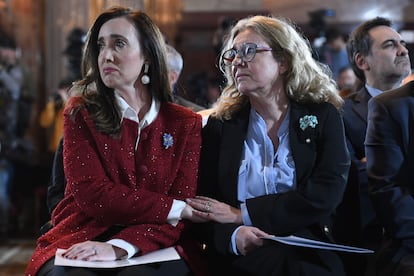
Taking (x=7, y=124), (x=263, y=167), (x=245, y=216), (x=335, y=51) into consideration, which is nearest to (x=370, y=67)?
(x=263, y=167)

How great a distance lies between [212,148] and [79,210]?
50 cm

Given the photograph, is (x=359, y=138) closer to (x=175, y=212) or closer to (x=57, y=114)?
(x=175, y=212)

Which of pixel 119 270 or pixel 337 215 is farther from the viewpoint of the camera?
pixel 337 215

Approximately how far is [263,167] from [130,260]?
1.80 feet

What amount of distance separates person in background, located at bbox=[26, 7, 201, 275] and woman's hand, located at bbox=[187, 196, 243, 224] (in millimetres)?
35

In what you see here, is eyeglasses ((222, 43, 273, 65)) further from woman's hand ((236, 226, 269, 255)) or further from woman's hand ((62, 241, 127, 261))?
woman's hand ((62, 241, 127, 261))

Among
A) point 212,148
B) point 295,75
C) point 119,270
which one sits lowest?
point 119,270

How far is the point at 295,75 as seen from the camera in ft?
7.95

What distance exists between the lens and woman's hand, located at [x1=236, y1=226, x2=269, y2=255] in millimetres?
2240

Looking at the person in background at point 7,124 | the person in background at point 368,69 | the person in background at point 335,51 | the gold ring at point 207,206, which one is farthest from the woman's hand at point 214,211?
the person in background at point 335,51

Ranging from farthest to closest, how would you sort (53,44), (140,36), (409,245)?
1. (53,44)
2. (140,36)
3. (409,245)

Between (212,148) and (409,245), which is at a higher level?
(212,148)

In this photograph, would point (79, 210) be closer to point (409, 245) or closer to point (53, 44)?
point (409, 245)

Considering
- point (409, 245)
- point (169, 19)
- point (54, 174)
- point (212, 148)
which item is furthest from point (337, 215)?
point (169, 19)
